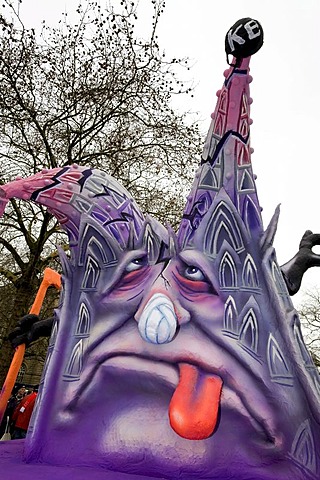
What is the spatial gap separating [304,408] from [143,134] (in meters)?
6.56

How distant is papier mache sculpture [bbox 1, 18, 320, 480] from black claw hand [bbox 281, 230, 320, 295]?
2.17 ft

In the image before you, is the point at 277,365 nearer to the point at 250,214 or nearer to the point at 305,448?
the point at 305,448

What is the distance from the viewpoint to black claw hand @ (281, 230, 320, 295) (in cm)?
427

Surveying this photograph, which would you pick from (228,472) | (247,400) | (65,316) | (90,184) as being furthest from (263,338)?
(90,184)

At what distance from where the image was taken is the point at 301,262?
14.3ft

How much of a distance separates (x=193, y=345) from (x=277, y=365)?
51 centimetres

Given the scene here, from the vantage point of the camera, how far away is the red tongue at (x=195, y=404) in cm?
312

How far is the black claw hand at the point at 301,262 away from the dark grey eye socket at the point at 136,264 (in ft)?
3.89

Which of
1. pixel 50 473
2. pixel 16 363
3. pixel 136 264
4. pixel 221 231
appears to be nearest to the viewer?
pixel 50 473

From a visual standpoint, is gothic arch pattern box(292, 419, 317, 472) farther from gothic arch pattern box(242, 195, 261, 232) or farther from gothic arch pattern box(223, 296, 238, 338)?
gothic arch pattern box(242, 195, 261, 232)

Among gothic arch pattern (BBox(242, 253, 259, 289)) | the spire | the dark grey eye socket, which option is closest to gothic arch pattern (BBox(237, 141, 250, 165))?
the spire

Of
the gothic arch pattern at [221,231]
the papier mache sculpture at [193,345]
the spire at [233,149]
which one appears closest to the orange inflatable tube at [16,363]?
the papier mache sculpture at [193,345]

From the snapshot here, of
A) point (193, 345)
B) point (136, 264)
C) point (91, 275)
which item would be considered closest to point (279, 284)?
point (193, 345)

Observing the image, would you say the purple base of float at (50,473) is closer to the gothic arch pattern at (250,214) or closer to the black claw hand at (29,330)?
the black claw hand at (29,330)
